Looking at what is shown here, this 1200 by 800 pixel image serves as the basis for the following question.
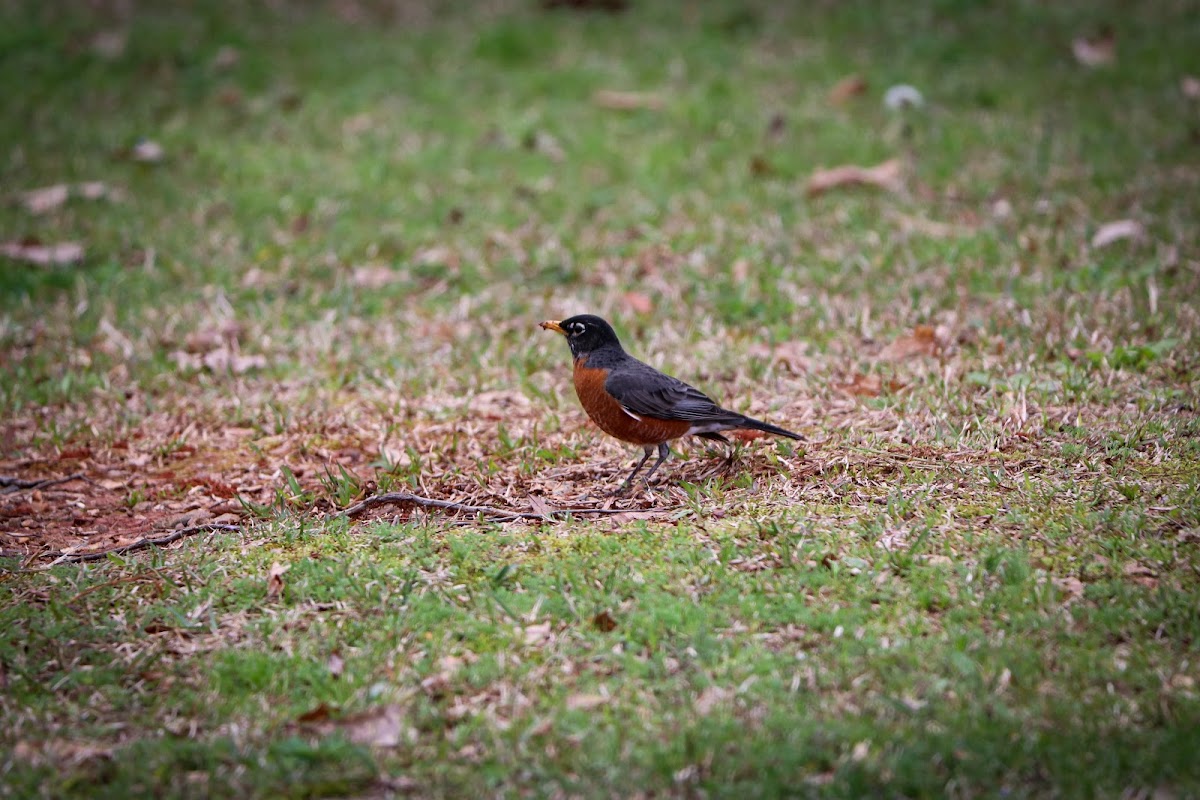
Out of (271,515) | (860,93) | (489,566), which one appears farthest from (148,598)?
(860,93)

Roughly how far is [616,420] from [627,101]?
214 inches

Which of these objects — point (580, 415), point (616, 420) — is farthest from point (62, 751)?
point (580, 415)

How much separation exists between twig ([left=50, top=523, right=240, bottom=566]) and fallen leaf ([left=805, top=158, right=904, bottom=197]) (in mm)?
5009

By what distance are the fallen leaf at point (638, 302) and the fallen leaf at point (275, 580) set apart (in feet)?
10.4

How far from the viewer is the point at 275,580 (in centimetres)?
402

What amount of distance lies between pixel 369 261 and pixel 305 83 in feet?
12.0

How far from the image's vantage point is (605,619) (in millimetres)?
3730

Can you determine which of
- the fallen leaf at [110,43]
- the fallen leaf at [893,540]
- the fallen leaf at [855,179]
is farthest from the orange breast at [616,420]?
the fallen leaf at [110,43]

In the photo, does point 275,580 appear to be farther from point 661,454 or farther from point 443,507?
point 661,454

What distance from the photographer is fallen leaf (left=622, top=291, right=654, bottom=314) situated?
6.80 meters

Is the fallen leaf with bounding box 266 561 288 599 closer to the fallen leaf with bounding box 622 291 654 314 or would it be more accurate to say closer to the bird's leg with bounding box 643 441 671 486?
the bird's leg with bounding box 643 441 671 486

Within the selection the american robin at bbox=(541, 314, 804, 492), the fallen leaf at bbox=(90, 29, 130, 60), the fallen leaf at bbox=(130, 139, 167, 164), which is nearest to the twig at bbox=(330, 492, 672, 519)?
the american robin at bbox=(541, 314, 804, 492)

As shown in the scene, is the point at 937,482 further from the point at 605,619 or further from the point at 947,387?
the point at 605,619

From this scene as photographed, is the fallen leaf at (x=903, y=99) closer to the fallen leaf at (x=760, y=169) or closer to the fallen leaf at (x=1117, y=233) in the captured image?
the fallen leaf at (x=760, y=169)
